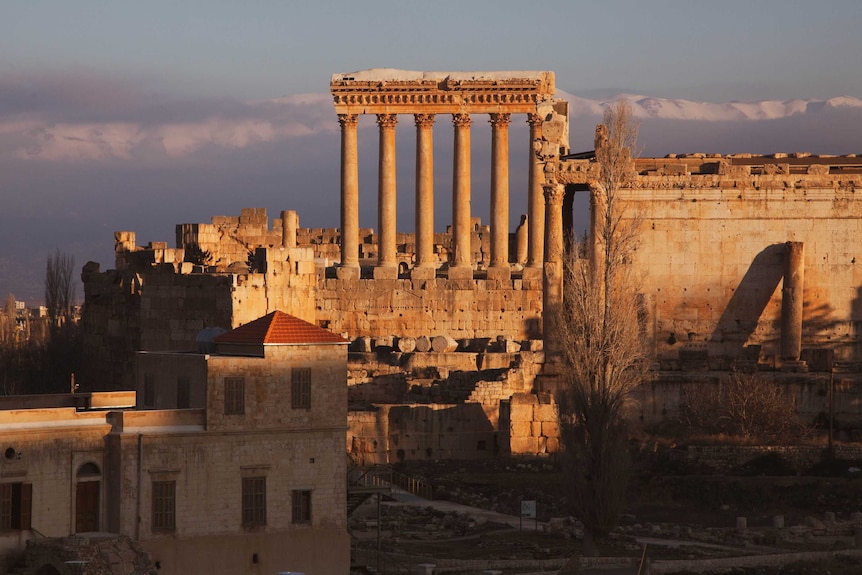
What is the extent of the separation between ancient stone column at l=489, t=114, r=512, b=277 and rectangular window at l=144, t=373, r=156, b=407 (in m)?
28.1

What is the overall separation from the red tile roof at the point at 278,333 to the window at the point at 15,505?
5.80 m

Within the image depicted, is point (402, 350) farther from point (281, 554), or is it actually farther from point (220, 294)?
point (281, 554)

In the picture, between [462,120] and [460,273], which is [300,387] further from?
[462,120]

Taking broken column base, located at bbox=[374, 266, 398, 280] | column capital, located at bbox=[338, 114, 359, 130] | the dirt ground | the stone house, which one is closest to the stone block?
broken column base, located at bbox=[374, 266, 398, 280]

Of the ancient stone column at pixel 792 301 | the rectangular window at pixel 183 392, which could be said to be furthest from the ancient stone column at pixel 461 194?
the rectangular window at pixel 183 392

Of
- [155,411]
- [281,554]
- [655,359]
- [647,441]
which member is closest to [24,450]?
[155,411]

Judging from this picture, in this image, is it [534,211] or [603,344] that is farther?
[534,211]

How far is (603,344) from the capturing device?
47.1 m

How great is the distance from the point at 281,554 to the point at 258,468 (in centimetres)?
173

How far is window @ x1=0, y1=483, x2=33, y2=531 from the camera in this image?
35281 millimetres

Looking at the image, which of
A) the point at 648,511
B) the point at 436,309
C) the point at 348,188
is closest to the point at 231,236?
the point at 348,188

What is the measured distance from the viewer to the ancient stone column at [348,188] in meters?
68.1

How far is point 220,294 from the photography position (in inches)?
2387

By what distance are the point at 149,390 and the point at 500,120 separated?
2954 cm
